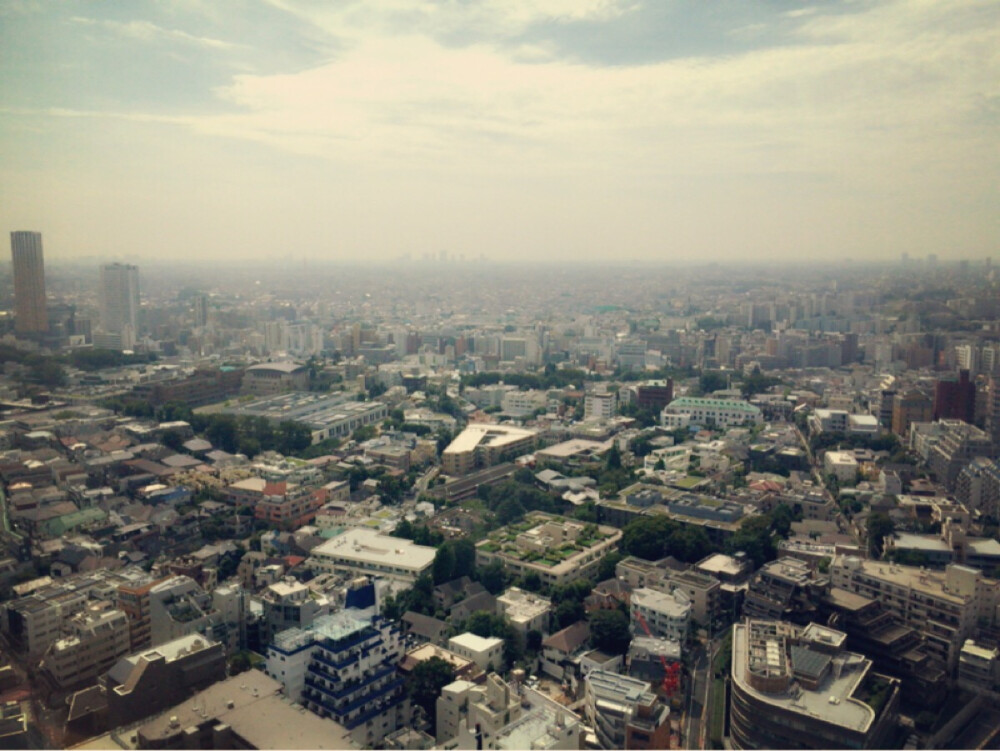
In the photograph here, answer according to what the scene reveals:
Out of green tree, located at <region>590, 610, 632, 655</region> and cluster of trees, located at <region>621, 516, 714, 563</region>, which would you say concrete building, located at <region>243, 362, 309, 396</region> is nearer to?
cluster of trees, located at <region>621, 516, 714, 563</region>

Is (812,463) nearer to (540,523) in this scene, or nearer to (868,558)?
(868,558)

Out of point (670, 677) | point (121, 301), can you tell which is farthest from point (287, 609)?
point (121, 301)

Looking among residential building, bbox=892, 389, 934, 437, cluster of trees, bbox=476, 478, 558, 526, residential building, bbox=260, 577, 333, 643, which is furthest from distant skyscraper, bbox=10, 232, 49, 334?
residential building, bbox=892, 389, 934, 437

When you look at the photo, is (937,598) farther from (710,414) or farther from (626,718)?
(710,414)

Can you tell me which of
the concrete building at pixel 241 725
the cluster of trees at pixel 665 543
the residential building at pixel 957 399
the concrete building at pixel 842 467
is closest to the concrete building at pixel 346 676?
the concrete building at pixel 241 725

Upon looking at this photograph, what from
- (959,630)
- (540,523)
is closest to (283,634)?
(540,523)

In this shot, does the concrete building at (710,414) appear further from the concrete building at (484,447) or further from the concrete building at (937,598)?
the concrete building at (937,598)

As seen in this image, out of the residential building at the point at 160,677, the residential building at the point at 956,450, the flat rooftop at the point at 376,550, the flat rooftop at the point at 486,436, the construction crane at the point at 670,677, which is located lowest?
the construction crane at the point at 670,677
